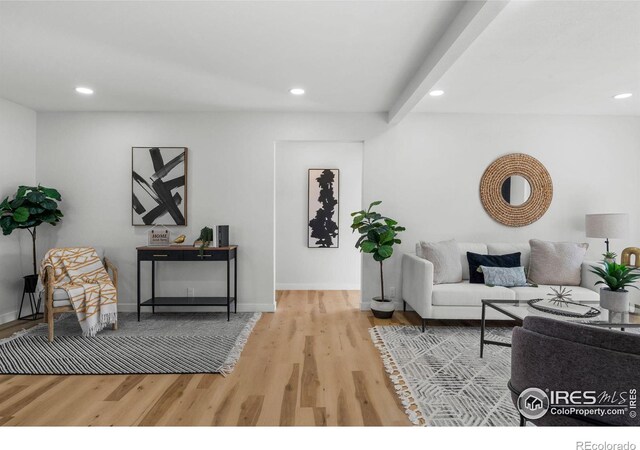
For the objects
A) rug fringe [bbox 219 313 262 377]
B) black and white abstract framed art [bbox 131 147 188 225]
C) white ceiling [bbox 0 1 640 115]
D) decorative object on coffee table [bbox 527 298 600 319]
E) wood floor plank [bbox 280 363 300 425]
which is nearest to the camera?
wood floor plank [bbox 280 363 300 425]

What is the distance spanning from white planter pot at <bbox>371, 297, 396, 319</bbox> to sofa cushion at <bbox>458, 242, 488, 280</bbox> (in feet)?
2.83

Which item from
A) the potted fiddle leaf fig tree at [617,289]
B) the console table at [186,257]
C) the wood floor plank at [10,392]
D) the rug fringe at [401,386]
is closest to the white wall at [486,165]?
the rug fringe at [401,386]

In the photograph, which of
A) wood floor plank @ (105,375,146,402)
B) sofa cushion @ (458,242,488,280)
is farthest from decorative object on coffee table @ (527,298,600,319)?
wood floor plank @ (105,375,146,402)

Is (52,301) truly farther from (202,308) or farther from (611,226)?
(611,226)

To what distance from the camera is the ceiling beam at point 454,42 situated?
6.45 feet

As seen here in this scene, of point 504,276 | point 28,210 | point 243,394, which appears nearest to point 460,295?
point 504,276

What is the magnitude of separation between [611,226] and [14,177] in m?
6.45

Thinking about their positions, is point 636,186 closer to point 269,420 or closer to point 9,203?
point 269,420

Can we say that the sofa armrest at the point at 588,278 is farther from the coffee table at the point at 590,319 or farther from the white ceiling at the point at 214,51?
the white ceiling at the point at 214,51

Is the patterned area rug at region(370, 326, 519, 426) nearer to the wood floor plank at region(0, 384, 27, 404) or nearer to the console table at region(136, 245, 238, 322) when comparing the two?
the console table at region(136, 245, 238, 322)

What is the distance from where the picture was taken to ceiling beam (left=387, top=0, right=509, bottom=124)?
77.4 inches

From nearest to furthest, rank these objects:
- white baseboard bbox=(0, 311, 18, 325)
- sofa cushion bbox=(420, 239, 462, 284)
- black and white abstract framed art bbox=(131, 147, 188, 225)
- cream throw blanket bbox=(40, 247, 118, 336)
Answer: cream throw blanket bbox=(40, 247, 118, 336) < sofa cushion bbox=(420, 239, 462, 284) < white baseboard bbox=(0, 311, 18, 325) < black and white abstract framed art bbox=(131, 147, 188, 225)

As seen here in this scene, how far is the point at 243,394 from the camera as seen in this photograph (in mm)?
2369

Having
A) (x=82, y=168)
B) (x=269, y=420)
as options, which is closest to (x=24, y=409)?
(x=269, y=420)
